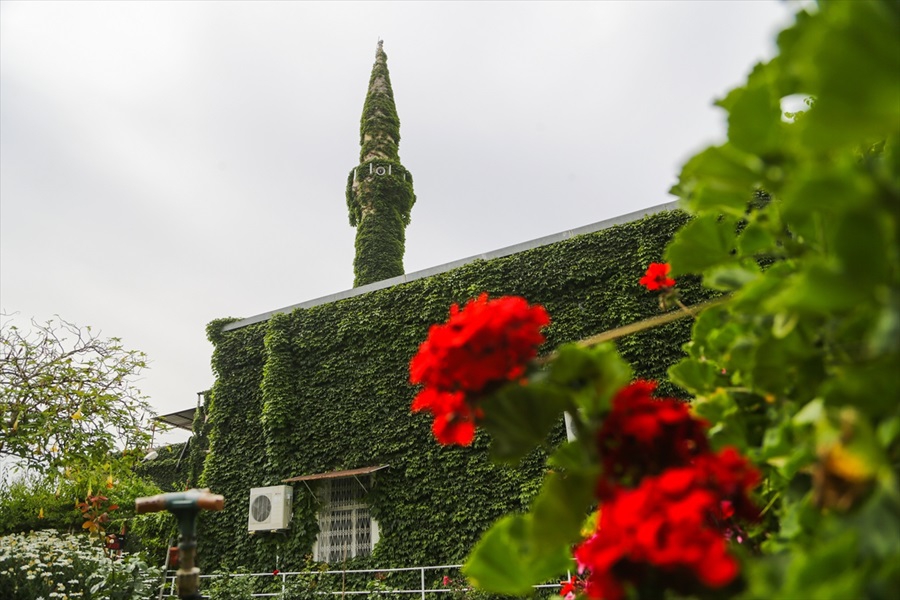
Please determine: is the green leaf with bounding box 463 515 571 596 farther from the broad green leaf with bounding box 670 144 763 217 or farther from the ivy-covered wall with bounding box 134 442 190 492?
the ivy-covered wall with bounding box 134 442 190 492

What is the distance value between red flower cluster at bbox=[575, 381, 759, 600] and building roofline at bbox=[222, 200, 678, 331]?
703 cm

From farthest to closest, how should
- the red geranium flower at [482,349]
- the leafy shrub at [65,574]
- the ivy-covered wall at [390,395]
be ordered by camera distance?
the ivy-covered wall at [390,395], the leafy shrub at [65,574], the red geranium flower at [482,349]

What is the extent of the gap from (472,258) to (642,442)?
7638 mm

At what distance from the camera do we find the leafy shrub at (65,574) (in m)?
4.81

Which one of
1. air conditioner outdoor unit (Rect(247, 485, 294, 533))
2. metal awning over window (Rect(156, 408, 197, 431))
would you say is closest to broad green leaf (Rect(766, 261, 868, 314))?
air conditioner outdoor unit (Rect(247, 485, 294, 533))

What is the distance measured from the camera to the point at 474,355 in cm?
68

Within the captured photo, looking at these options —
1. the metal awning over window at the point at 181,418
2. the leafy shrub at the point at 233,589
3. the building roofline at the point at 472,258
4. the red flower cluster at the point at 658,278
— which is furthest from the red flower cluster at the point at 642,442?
the metal awning over window at the point at 181,418

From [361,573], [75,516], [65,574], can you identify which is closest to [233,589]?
[361,573]

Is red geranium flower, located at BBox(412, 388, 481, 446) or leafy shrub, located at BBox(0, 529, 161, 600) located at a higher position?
red geranium flower, located at BBox(412, 388, 481, 446)

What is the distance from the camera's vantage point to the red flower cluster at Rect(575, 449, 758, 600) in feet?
1.51

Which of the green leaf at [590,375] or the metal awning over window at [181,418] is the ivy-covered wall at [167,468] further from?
the green leaf at [590,375]

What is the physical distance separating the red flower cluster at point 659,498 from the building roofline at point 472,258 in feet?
23.1

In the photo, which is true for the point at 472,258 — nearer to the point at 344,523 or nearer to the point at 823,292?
the point at 344,523

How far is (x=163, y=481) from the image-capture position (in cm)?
1331
